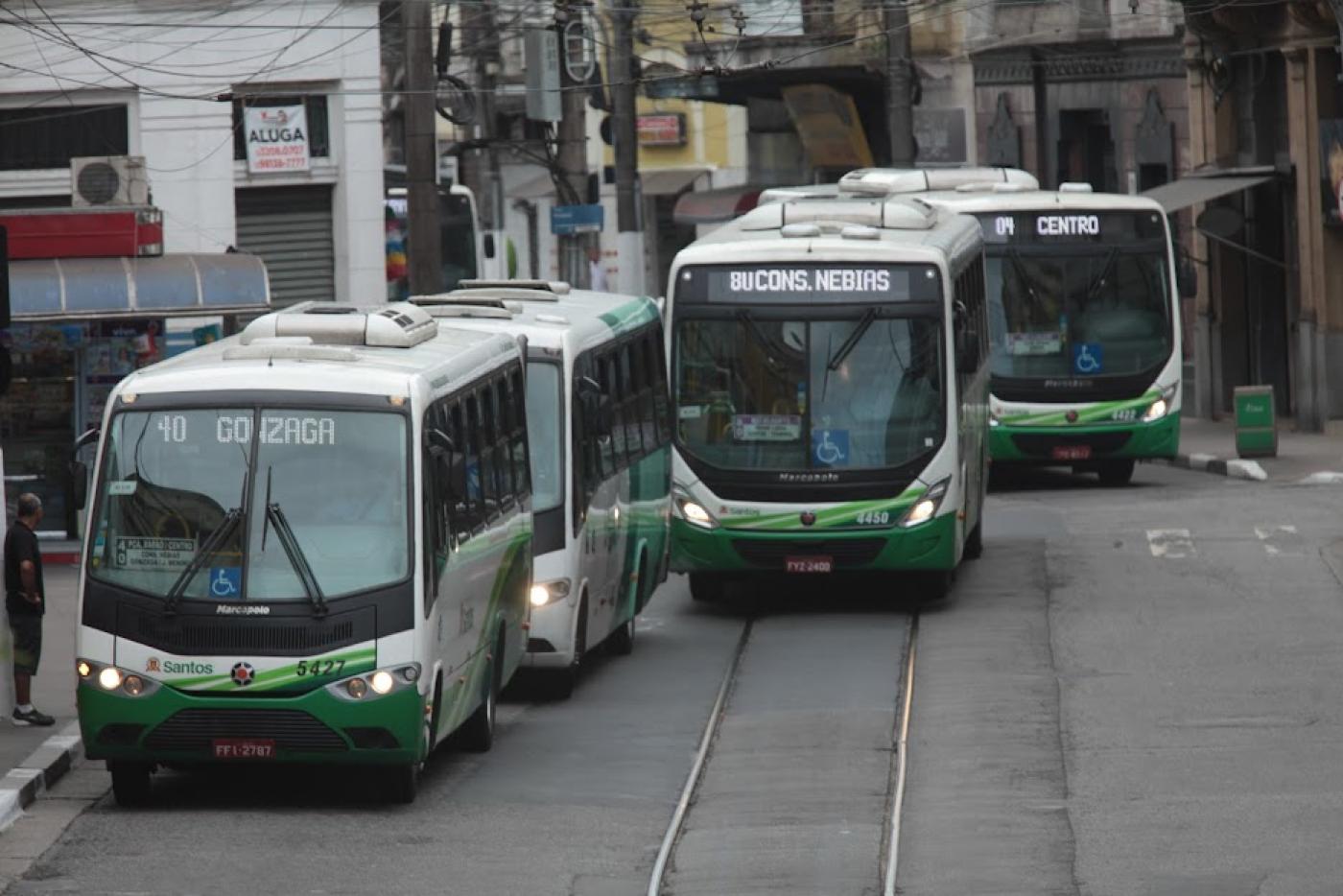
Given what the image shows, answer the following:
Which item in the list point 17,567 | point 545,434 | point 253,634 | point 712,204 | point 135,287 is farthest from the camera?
point 712,204

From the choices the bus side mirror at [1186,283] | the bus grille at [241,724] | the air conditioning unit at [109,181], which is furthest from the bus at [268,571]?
the bus side mirror at [1186,283]

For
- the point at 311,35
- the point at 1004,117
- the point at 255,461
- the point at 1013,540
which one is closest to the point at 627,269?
the point at 1004,117

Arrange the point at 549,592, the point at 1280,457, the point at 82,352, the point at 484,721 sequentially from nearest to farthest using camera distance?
the point at 484,721 → the point at 549,592 → the point at 82,352 → the point at 1280,457

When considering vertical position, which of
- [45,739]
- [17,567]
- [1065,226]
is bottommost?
[45,739]

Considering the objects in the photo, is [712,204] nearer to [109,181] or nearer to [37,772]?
[109,181]

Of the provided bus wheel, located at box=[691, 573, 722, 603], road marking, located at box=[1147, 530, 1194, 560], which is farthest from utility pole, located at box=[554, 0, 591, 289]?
bus wheel, located at box=[691, 573, 722, 603]

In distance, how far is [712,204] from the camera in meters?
56.2

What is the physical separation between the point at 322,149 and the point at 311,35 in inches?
69.0

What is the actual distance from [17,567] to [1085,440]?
16.4m

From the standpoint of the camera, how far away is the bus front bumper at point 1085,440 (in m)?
30.3

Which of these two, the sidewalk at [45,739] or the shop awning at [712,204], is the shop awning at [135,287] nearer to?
the sidewalk at [45,739]

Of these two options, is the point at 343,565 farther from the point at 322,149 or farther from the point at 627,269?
the point at 627,269

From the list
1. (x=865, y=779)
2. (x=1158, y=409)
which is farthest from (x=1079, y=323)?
(x=865, y=779)

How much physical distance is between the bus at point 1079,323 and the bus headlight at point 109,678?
695 inches
